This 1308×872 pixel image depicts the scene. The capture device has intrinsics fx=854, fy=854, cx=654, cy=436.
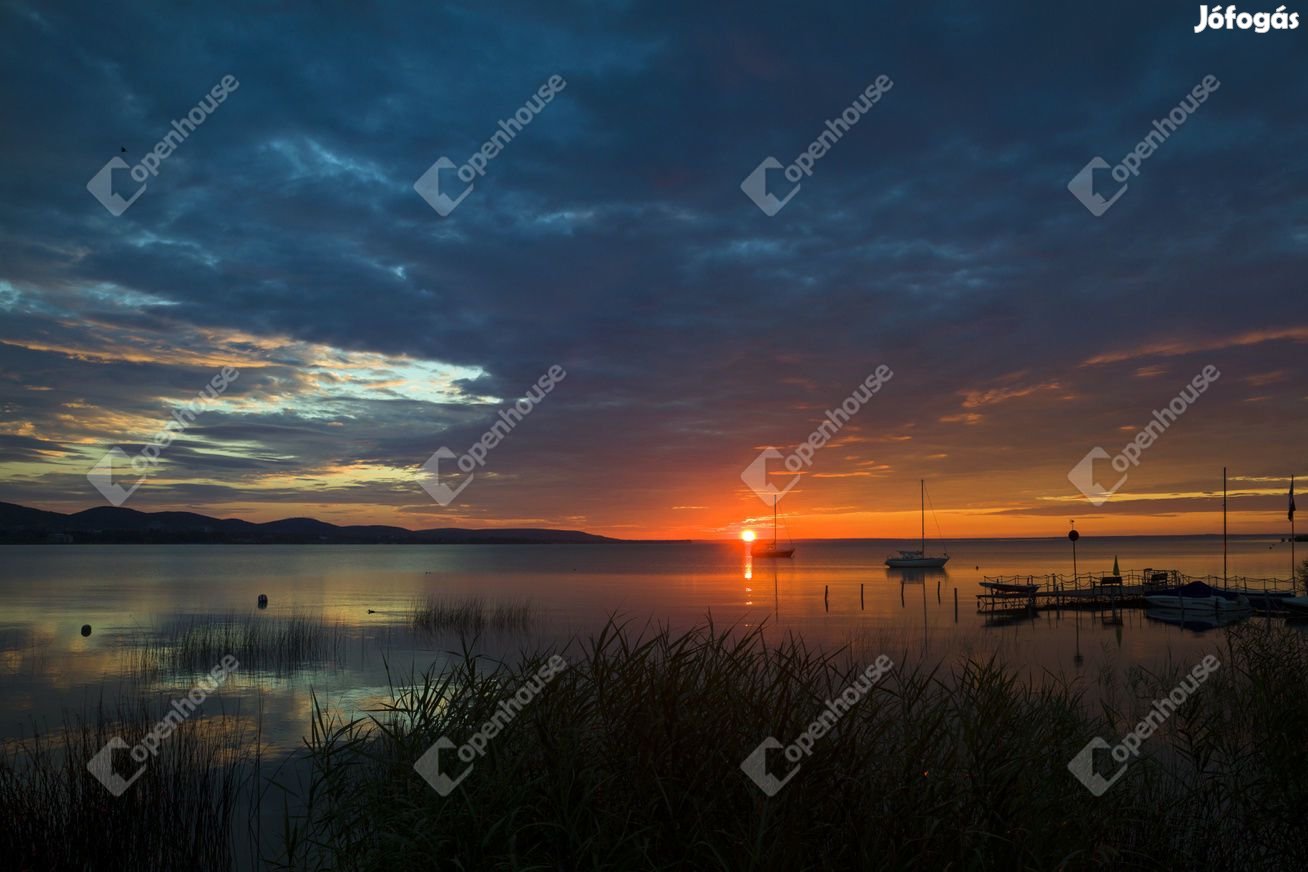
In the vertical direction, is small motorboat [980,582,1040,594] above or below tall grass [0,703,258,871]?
below

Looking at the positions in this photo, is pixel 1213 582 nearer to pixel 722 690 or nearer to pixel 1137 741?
pixel 1137 741

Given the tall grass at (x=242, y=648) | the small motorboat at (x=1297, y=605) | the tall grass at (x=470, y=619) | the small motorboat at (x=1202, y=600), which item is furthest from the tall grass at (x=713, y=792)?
the small motorboat at (x=1202, y=600)

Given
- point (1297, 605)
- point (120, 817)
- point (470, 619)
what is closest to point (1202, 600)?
point (1297, 605)

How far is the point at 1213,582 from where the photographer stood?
3228 inches

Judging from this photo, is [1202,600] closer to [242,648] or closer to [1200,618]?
[1200,618]

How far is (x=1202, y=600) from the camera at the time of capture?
55094mm

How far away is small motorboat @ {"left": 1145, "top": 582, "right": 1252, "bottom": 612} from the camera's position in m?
54.3

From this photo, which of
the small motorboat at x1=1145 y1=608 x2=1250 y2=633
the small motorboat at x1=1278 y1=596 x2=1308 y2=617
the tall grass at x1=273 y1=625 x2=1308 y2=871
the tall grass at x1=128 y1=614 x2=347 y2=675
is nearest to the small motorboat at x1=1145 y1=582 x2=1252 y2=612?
the small motorboat at x1=1145 y1=608 x2=1250 y2=633

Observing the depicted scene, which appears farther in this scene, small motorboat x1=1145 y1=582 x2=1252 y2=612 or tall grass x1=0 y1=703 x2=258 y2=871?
small motorboat x1=1145 y1=582 x2=1252 y2=612

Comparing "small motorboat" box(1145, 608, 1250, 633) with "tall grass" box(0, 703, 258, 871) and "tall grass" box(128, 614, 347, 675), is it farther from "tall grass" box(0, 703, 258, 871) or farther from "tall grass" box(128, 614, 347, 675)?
"tall grass" box(0, 703, 258, 871)

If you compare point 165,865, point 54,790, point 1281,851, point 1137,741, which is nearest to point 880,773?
point 1281,851

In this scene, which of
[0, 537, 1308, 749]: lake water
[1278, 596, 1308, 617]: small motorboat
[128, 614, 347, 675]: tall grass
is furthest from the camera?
[1278, 596, 1308, 617]: small motorboat

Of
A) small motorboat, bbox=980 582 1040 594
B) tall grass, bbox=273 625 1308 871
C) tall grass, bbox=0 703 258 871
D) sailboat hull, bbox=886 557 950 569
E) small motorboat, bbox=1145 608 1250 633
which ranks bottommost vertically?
sailboat hull, bbox=886 557 950 569

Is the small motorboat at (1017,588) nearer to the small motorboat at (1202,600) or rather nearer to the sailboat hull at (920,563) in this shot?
the small motorboat at (1202,600)
